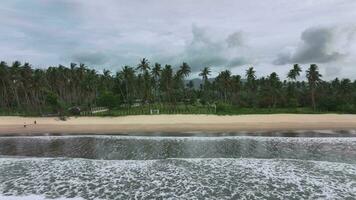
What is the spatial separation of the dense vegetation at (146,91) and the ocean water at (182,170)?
3875 centimetres

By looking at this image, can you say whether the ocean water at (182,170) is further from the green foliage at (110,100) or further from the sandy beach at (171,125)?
the green foliage at (110,100)

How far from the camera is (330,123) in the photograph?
48.6 meters

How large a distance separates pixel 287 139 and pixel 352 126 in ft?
60.1

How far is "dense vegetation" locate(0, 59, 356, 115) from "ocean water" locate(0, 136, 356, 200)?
38.7 metres

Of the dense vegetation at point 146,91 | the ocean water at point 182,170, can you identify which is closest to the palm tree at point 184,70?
the dense vegetation at point 146,91

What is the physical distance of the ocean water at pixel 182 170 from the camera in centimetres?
1571

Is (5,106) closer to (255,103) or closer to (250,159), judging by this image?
(255,103)

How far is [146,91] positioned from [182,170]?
70.3 meters

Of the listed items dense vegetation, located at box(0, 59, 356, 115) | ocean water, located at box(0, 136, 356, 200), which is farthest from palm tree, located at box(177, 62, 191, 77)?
ocean water, located at box(0, 136, 356, 200)

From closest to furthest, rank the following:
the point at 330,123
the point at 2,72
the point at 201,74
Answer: the point at 330,123
the point at 2,72
the point at 201,74

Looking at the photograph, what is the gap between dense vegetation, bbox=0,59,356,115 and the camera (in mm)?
73500

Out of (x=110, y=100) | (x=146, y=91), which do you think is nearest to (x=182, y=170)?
(x=110, y=100)

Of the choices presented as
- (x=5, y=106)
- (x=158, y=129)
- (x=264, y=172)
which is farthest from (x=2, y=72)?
(x=264, y=172)

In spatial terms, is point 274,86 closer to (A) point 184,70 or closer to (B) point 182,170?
(A) point 184,70
